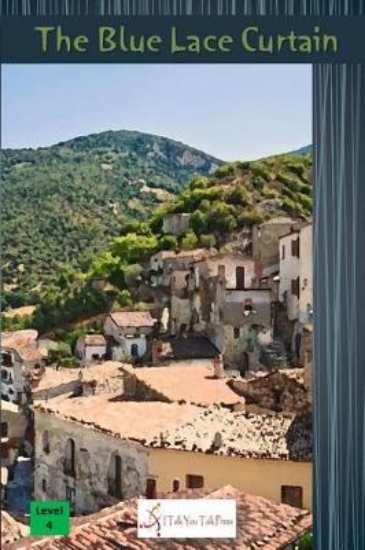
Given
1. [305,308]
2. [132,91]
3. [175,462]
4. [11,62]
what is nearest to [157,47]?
[132,91]

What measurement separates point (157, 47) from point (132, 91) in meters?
0.15

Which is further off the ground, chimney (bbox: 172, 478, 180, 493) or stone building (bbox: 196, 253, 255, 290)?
stone building (bbox: 196, 253, 255, 290)

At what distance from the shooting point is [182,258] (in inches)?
126

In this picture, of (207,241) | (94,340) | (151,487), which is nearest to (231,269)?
(207,241)

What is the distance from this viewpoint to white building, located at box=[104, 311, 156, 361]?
3160mm

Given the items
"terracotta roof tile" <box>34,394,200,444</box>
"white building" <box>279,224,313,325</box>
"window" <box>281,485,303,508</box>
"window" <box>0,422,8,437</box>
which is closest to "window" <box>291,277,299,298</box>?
"white building" <box>279,224,313,325</box>

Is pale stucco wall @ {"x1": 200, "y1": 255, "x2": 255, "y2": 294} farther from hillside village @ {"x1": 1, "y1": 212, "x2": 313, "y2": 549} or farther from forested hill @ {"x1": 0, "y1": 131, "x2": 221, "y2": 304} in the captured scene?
forested hill @ {"x1": 0, "y1": 131, "x2": 221, "y2": 304}

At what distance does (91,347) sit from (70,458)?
32 cm

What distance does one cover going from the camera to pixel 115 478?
10.2ft

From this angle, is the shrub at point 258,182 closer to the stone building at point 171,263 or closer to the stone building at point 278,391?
the stone building at point 171,263

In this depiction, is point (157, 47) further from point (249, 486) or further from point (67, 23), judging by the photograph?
point (249, 486)

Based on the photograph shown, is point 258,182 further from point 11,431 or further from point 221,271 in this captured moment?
point 11,431

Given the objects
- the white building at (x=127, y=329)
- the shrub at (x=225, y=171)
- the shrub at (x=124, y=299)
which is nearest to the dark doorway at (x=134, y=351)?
the white building at (x=127, y=329)

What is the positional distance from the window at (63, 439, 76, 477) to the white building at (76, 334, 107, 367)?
23 centimetres
